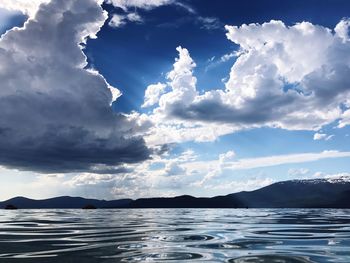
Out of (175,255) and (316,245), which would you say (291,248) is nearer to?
(316,245)

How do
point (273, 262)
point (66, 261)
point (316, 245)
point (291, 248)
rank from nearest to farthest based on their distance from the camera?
point (273, 262) → point (66, 261) → point (291, 248) → point (316, 245)

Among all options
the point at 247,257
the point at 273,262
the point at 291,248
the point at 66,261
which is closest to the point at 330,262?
the point at 273,262

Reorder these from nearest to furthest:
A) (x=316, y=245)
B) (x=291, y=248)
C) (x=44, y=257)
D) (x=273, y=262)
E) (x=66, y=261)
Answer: (x=273, y=262) < (x=66, y=261) < (x=44, y=257) < (x=291, y=248) < (x=316, y=245)

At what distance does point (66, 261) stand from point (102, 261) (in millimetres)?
1080

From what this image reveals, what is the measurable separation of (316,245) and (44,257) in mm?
9844

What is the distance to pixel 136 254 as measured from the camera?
11938 millimetres

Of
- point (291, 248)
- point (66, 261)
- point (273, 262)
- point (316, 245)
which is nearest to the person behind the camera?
point (273, 262)

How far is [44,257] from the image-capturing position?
11555 mm

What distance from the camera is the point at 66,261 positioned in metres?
10.8

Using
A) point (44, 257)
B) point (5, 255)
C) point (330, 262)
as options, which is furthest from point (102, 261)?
point (330, 262)

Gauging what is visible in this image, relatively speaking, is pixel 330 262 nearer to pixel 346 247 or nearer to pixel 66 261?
pixel 346 247

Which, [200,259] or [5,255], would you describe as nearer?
[200,259]

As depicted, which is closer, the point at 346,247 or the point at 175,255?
the point at 175,255

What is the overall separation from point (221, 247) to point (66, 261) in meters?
5.60
